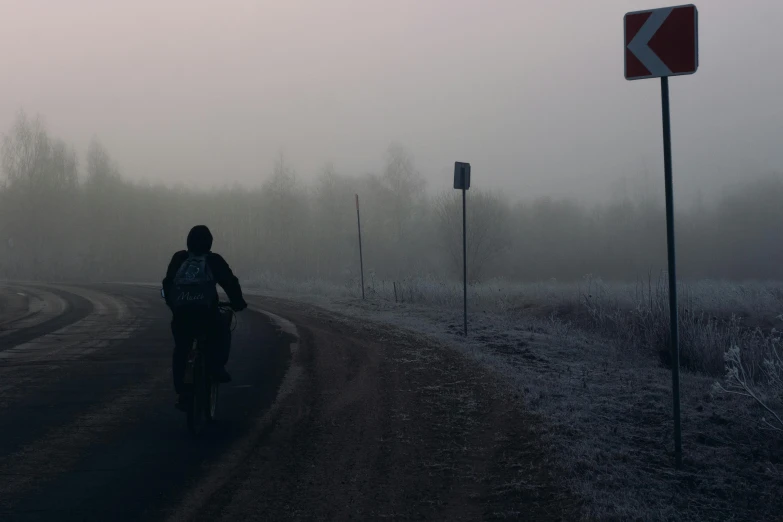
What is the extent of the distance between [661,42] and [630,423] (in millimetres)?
3450

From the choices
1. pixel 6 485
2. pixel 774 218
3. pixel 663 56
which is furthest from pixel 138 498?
pixel 774 218

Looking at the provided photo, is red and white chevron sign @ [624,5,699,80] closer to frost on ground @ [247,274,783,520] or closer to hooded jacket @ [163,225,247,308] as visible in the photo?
frost on ground @ [247,274,783,520]

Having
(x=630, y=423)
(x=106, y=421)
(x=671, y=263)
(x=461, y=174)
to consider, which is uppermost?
(x=461, y=174)

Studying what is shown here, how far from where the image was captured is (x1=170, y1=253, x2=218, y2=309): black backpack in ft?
19.6

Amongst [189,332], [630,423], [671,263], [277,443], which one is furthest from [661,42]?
[189,332]

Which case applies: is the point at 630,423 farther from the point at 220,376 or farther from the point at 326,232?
the point at 326,232

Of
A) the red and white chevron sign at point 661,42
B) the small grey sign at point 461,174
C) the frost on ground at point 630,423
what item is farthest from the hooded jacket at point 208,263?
the small grey sign at point 461,174

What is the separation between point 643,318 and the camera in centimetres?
1147

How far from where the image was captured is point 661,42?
5.16m

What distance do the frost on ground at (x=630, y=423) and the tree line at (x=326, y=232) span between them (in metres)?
39.6

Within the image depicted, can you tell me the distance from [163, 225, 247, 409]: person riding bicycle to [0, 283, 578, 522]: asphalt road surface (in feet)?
2.36

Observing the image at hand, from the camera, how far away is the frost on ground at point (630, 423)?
428 cm

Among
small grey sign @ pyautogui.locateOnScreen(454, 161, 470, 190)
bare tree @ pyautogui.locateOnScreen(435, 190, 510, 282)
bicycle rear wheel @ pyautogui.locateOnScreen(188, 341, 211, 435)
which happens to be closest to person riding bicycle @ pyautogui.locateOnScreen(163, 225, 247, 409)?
bicycle rear wheel @ pyautogui.locateOnScreen(188, 341, 211, 435)

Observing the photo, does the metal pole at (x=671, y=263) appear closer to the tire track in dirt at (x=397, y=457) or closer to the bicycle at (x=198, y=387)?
the tire track in dirt at (x=397, y=457)
